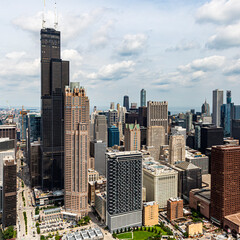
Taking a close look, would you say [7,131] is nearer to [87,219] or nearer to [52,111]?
[52,111]

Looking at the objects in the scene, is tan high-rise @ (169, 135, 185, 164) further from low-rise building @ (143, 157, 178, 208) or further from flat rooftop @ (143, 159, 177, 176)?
low-rise building @ (143, 157, 178, 208)

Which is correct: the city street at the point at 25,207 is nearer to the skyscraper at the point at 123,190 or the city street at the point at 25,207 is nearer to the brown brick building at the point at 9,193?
the brown brick building at the point at 9,193

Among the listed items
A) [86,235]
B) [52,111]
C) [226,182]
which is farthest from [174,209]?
[52,111]

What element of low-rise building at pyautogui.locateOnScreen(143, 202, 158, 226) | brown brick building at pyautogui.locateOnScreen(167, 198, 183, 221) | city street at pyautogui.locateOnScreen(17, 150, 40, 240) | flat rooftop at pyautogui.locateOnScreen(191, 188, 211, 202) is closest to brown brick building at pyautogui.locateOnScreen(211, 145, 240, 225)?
flat rooftop at pyautogui.locateOnScreen(191, 188, 211, 202)

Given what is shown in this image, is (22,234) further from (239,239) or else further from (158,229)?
(239,239)

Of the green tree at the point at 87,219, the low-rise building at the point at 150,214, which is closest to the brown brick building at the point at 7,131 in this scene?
the green tree at the point at 87,219

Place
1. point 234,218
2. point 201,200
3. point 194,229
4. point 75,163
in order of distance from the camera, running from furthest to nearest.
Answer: point 201,200
point 75,163
point 234,218
point 194,229
